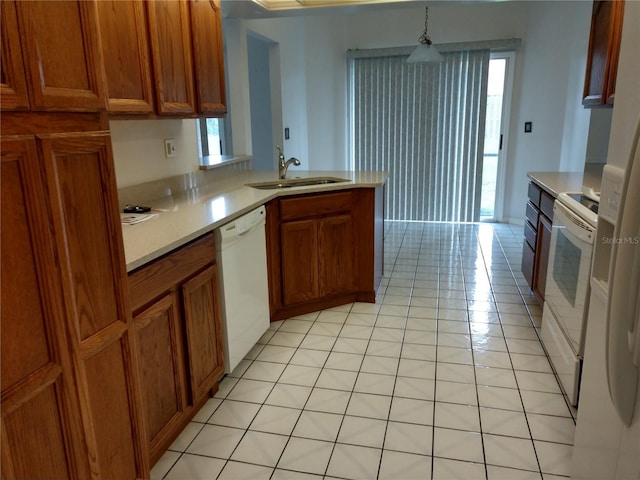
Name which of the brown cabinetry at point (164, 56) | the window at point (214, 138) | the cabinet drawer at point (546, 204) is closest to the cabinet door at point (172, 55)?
the brown cabinetry at point (164, 56)

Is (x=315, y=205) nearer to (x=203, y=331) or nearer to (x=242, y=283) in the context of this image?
(x=242, y=283)

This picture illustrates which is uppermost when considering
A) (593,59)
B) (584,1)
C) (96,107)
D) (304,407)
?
(584,1)

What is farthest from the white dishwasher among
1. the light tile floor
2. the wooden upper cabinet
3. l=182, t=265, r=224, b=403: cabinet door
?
the wooden upper cabinet

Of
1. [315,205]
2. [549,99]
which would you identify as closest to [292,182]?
[315,205]

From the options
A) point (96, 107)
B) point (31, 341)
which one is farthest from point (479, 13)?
point (31, 341)

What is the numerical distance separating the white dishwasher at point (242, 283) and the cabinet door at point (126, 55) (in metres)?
0.68

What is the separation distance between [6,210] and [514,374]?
2269 mm

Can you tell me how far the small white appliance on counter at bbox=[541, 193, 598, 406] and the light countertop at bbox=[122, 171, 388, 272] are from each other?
1204mm

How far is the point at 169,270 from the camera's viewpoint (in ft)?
5.68

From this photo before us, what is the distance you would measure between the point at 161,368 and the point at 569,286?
177 centimetres

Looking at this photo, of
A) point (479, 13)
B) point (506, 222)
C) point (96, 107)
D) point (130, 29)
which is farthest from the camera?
point (506, 222)

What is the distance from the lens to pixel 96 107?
1107 mm

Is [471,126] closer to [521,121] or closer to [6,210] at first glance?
[521,121]

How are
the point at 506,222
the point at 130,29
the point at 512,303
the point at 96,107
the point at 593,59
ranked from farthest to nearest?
the point at 506,222, the point at 512,303, the point at 593,59, the point at 130,29, the point at 96,107
